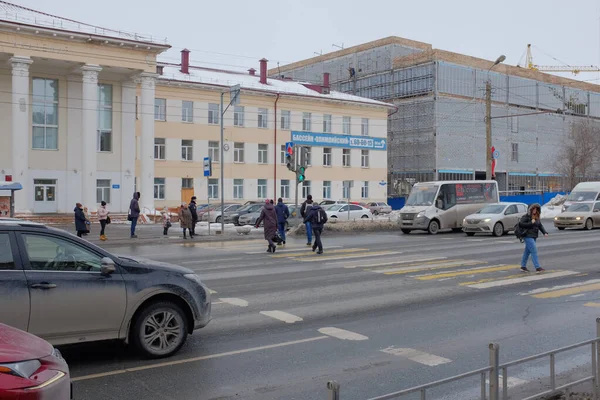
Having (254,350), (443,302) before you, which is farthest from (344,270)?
(254,350)

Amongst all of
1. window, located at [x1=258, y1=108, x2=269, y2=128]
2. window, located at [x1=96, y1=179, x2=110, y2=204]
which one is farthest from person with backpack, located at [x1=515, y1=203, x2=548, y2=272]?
window, located at [x1=258, y1=108, x2=269, y2=128]

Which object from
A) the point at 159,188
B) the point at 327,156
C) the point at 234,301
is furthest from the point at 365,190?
the point at 234,301

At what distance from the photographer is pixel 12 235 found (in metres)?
6.39

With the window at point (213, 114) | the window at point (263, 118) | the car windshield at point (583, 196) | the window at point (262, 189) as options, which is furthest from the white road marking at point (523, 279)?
the window at point (263, 118)

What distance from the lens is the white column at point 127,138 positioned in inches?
1706

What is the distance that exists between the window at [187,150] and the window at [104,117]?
9.47 metres

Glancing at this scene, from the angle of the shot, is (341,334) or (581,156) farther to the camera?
(581,156)

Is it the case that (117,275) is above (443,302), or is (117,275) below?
above

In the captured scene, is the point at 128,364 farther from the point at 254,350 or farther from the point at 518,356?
the point at 518,356

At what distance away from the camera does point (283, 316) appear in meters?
9.79

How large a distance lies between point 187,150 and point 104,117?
10433 mm

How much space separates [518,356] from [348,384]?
2.39 metres

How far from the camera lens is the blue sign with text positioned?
57.5m

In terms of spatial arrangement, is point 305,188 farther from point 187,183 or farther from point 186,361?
point 186,361
